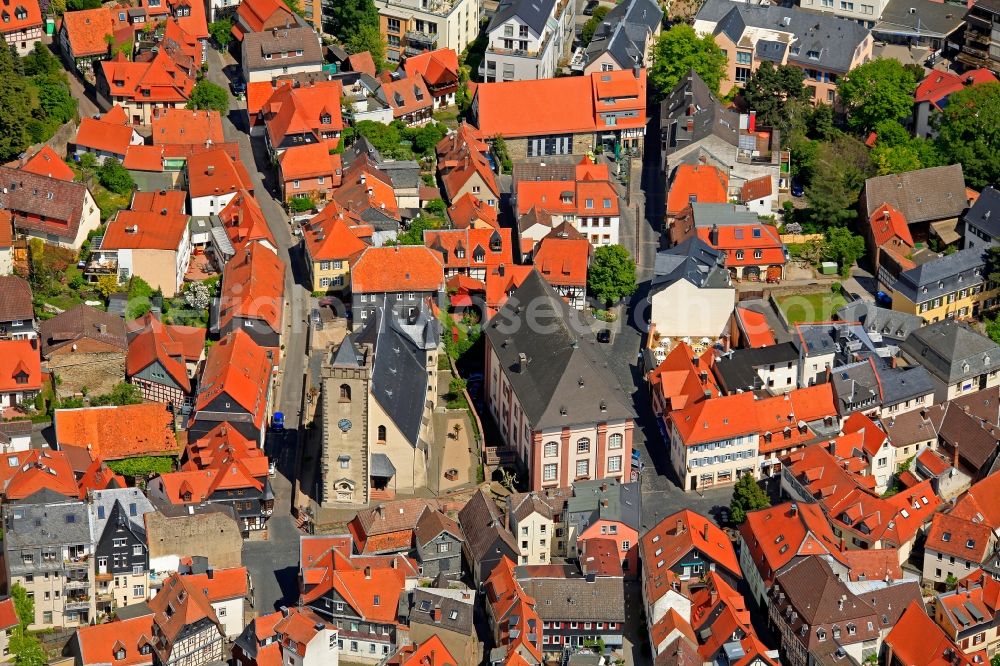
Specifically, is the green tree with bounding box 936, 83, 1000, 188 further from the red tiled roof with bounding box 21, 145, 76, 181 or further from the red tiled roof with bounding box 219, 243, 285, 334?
the red tiled roof with bounding box 21, 145, 76, 181

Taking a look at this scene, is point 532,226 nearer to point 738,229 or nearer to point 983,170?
point 738,229

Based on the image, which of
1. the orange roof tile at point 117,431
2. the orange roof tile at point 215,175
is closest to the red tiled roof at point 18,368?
the orange roof tile at point 117,431

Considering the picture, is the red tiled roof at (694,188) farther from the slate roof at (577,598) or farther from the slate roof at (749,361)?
the slate roof at (577,598)

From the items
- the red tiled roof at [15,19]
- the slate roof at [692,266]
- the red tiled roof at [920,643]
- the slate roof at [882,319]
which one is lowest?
the red tiled roof at [920,643]

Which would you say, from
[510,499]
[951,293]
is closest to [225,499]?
[510,499]

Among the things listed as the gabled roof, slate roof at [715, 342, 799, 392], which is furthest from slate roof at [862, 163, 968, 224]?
the gabled roof
